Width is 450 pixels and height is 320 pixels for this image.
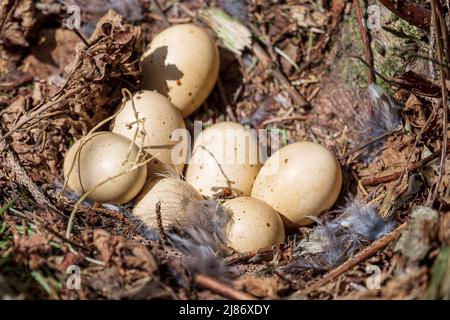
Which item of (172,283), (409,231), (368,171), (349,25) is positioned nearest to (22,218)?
(172,283)

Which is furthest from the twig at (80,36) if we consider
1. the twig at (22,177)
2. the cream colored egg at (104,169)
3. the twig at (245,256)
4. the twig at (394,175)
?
the twig at (394,175)

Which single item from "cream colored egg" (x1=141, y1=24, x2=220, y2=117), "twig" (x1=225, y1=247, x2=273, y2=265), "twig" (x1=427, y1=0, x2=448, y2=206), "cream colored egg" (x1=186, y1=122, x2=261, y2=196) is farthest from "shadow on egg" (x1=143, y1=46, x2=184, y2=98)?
"twig" (x1=427, y1=0, x2=448, y2=206)

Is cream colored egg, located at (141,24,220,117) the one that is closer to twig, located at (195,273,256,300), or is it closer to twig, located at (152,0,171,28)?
twig, located at (152,0,171,28)

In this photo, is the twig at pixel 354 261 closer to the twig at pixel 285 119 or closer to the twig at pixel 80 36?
the twig at pixel 285 119

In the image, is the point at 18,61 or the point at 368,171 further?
the point at 18,61

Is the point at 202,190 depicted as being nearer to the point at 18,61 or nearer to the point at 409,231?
the point at 409,231

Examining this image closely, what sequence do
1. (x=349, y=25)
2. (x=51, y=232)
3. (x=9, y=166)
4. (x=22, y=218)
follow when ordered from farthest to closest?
(x=349, y=25) < (x=9, y=166) < (x=22, y=218) < (x=51, y=232)

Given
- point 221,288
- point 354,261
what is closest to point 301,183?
point 354,261
